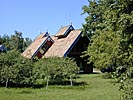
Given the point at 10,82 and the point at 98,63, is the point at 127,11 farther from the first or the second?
the point at 98,63

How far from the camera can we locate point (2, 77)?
23625mm

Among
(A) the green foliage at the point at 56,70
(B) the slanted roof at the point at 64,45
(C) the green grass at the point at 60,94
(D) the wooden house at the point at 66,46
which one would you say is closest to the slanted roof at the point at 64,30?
(D) the wooden house at the point at 66,46

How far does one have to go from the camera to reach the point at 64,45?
47094mm

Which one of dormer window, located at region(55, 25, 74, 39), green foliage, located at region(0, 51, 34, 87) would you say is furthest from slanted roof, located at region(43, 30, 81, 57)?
green foliage, located at region(0, 51, 34, 87)

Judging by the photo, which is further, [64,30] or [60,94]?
[64,30]

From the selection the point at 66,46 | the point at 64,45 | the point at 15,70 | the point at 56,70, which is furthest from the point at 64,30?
the point at 15,70

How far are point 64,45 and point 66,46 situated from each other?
103cm

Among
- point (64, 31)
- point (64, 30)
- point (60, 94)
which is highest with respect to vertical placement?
point (64, 30)

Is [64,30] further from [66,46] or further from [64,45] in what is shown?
[66,46]

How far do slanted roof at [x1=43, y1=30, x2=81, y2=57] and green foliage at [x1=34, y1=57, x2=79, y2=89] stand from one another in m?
17.5

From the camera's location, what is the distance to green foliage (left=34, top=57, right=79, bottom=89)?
25.0m

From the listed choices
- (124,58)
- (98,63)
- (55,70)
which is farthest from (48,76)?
(124,58)

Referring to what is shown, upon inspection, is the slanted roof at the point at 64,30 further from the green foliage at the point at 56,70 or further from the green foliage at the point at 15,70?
the green foliage at the point at 15,70

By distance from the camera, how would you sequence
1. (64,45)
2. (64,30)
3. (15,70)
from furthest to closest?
(64,30)
(64,45)
(15,70)
